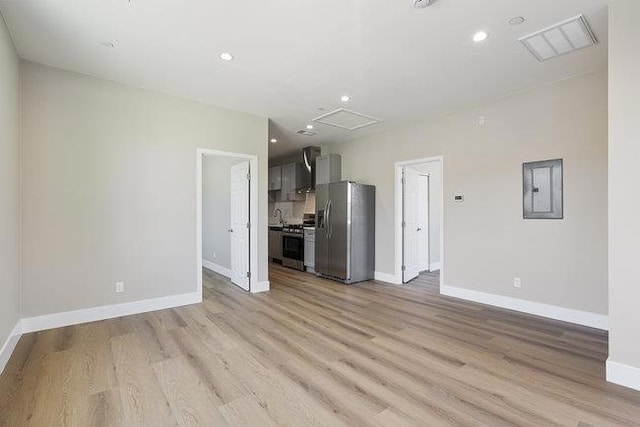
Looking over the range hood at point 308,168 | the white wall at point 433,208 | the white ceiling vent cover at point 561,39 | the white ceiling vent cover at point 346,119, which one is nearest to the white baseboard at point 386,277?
the white wall at point 433,208

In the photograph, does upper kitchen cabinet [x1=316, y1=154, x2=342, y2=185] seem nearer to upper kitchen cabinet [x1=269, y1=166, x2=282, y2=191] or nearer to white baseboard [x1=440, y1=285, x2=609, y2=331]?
upper kitchen cabinet [x1=269, y1=166, x2=282, y2=191]

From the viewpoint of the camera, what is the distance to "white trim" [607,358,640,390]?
209 centimetres

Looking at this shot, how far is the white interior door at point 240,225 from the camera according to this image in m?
4.75

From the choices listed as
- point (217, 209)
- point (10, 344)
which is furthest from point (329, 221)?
point (10, 344)

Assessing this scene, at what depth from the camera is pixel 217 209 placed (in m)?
6.03

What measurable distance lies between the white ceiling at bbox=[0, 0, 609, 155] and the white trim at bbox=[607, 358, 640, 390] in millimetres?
2652

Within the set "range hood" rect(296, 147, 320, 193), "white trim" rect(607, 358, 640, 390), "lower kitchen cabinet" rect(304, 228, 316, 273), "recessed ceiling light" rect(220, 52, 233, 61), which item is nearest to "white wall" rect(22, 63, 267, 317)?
"recessed ceiling light" rect(220, 52, 233, 61)

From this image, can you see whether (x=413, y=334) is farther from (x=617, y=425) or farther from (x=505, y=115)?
(x=505, y=115)

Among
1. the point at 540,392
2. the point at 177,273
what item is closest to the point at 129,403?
the point at 177,273

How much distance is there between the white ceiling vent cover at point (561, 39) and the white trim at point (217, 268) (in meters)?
5.29

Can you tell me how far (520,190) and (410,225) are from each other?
6.52ft

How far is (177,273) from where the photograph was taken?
3.95 metres

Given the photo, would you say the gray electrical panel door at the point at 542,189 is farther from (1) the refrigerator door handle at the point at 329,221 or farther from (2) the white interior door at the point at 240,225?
(2) the white interior door at the point at 240,225

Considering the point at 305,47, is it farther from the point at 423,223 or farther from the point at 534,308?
the point at 423,223
